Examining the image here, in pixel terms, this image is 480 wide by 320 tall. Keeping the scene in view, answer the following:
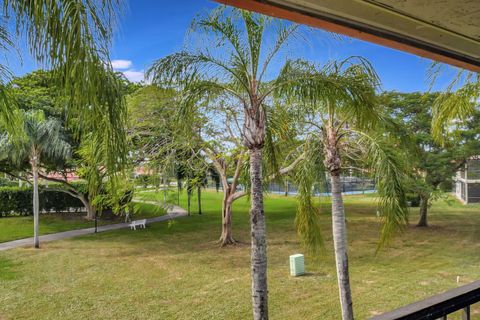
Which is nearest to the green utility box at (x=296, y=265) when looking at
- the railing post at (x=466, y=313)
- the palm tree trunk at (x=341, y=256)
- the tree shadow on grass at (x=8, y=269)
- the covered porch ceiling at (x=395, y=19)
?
the palm tree trunk at (x=341, y=256)

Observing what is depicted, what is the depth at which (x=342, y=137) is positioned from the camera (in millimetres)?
4785

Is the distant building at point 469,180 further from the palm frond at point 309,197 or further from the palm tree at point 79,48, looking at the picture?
the palm tree at point 79,48

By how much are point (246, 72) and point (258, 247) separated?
1826 mm

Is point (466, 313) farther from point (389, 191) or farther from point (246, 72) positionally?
point (246, 72)

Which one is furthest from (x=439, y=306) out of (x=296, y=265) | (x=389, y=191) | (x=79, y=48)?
(x=296, y=265)

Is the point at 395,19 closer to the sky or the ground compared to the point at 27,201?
closer to the sky

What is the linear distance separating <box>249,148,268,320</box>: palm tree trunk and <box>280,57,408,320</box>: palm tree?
0.80 m

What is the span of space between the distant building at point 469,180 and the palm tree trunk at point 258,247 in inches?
381

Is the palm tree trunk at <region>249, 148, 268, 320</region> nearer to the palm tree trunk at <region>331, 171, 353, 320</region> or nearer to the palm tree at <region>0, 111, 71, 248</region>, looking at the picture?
the palm tree trunk at <region>331, 171, 353, 320</region>

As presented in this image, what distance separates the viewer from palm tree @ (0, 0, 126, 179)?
44.1 inches

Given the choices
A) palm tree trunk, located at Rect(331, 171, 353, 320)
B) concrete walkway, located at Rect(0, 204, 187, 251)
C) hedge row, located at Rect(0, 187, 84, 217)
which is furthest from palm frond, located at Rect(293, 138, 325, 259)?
hedge row, located at Rect(0, 187, 84, 217)

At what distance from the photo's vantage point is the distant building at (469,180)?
11.3 meters

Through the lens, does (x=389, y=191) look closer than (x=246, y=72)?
Yes

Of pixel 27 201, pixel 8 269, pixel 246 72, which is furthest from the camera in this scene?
pixel 27 201
